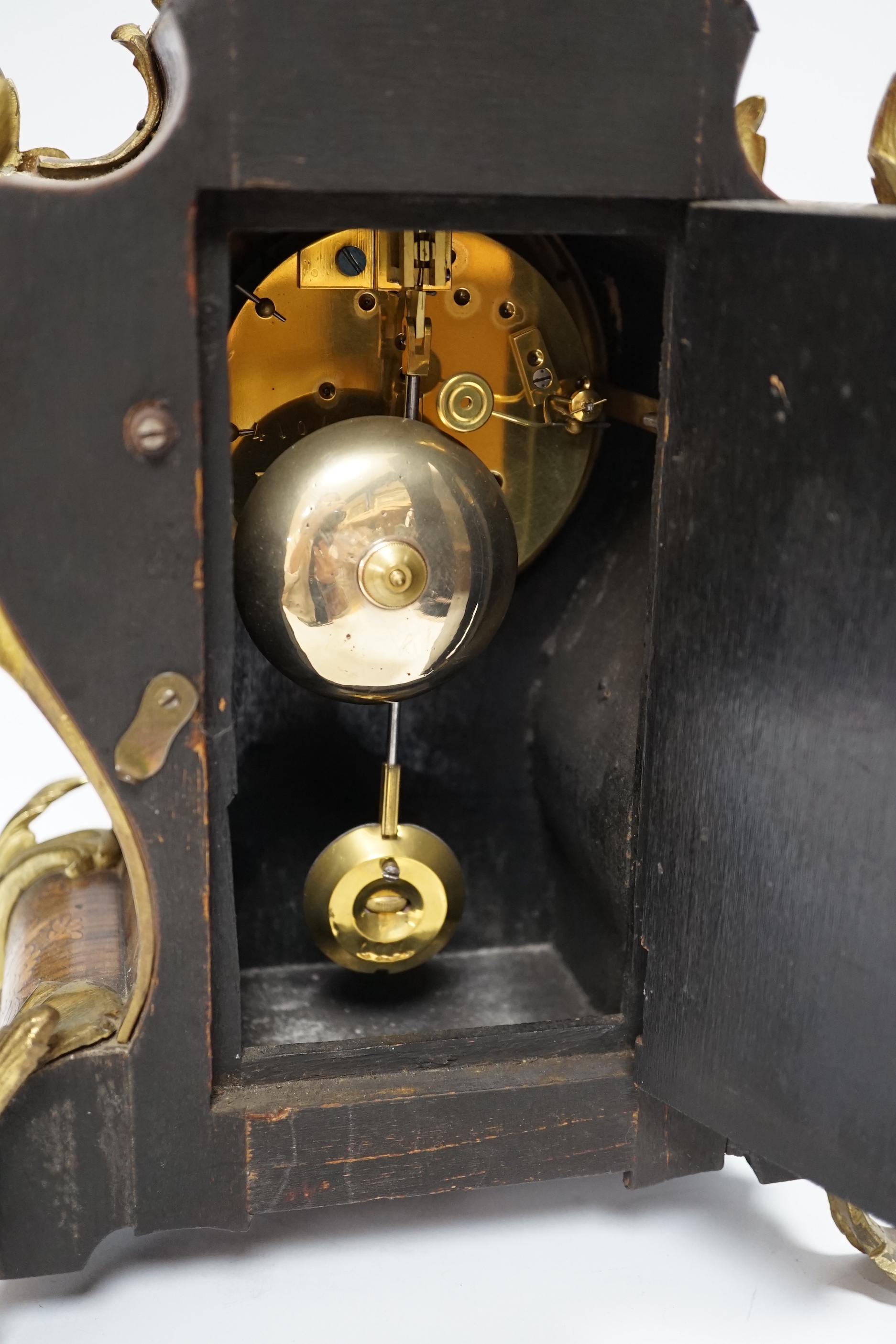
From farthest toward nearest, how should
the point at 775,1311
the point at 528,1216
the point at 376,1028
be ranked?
the point at 376,1028, the point at 528,1216, the point at 775,1311

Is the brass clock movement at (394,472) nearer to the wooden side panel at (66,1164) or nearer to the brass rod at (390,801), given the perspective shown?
the brass rod at (390,801)

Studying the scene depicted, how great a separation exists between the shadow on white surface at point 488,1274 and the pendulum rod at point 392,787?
13.1 inches

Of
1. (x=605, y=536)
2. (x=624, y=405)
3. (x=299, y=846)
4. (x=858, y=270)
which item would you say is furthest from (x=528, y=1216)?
(x=858, y=270)

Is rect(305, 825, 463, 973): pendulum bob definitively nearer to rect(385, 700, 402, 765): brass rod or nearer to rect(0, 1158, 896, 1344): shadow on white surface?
rect(385, 700, 402, 765): brass rod

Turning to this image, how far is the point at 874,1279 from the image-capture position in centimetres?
140

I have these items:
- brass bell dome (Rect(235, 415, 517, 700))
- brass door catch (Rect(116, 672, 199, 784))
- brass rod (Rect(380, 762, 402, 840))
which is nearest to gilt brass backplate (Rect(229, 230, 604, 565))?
brass bell dome (Rect(235, 415, 517, 700))

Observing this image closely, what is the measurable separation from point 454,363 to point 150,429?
476 mm

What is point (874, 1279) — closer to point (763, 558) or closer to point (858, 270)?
point (763, 558)

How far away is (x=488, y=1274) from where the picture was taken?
139cm

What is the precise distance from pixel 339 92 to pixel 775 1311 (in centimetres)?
100

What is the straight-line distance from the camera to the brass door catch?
1.21 m

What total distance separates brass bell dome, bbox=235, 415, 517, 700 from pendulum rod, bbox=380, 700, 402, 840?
135 millimetres

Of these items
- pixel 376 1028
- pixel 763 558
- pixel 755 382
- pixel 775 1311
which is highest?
pixel 755 382

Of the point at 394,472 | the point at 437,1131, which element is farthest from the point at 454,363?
the point at 437,1131
